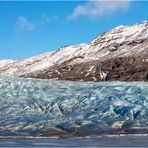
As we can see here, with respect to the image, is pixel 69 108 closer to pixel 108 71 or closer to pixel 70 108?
pixel 70 108

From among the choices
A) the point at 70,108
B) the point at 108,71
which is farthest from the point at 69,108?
the point at 108,71

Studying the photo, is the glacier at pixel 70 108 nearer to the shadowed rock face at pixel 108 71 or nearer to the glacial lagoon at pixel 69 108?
the glacial lagoon at pixel 69 108

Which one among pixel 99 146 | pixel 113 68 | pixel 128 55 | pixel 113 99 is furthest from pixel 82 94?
pixel 128 55

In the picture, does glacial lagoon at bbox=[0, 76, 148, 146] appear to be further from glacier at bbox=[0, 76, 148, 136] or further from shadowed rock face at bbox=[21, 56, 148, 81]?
shadowed rock face at bbox=[21, 56, 148, 81]

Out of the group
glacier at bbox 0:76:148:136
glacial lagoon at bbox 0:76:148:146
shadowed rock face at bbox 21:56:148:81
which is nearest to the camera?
glacial lagoon at bbox 0:76:148:146

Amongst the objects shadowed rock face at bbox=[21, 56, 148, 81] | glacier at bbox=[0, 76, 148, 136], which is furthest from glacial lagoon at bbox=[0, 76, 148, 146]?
shadowed rock face at bbox=[21, 56, 148, 81]

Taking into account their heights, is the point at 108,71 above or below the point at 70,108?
above

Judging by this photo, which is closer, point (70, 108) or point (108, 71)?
point (70, 108)

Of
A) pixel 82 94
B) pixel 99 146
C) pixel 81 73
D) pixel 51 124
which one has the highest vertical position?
pixel 81 73

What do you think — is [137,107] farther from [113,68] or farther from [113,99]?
[113,68]
